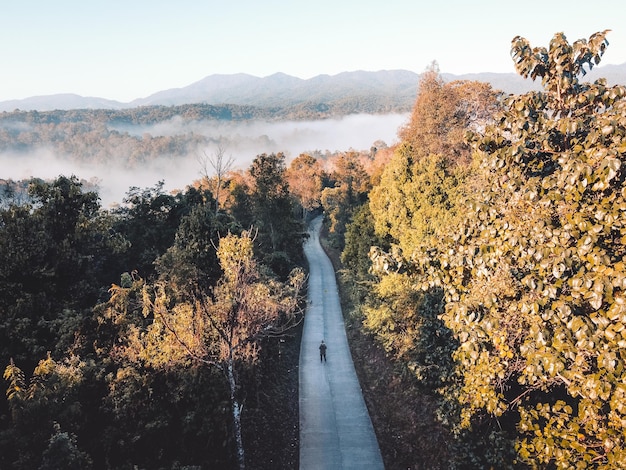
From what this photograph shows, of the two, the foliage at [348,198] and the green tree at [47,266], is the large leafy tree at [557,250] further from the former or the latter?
the foliage at [348,198]

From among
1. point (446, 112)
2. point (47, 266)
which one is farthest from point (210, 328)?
point (446, 112)

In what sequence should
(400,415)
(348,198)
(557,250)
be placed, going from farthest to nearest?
(348,198) < (400,415) < (557,250)

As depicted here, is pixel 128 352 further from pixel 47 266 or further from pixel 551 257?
pixel 551 257

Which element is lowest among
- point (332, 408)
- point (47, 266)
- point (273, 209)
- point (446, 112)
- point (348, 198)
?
point (332, 408)

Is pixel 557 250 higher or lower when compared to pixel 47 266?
higher

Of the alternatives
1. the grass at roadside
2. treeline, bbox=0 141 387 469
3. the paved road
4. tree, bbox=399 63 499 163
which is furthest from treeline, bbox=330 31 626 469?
tree, bbox=399 63 499 163

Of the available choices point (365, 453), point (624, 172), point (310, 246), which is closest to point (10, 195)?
point (365, 453)

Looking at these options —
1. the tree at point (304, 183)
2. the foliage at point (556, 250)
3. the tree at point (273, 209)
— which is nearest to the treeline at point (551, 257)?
the foliage at point (556, 250)
